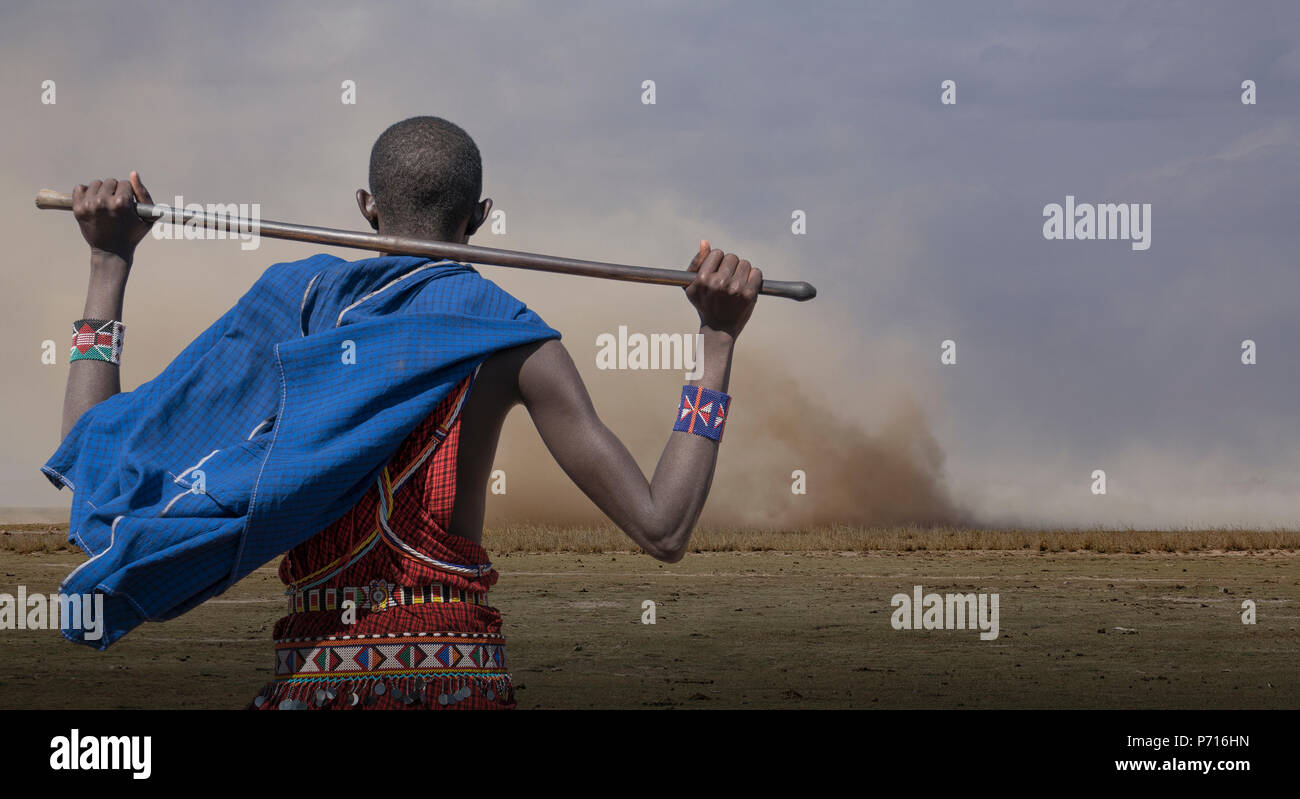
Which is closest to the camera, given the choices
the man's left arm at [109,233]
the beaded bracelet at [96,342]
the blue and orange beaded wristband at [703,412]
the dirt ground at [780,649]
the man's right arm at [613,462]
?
the man's right arm at [613,462]

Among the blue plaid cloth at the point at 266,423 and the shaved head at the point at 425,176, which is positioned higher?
the shaved head at the point at 425,176

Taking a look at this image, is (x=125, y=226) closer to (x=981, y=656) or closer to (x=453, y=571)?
Answer: (x=453, y=571)

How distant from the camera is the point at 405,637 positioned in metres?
3.72

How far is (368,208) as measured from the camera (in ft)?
13.0

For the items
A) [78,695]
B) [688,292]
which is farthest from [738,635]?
[688,292]

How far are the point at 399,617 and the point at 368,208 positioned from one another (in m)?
1.27

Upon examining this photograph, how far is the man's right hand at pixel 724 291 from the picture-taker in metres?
4.09

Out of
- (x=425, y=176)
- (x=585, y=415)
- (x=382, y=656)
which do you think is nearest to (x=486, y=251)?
(x=425, y=176)

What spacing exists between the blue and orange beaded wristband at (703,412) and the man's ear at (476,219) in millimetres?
819

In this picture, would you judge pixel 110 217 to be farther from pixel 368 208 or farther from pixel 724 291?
pixel 724 291

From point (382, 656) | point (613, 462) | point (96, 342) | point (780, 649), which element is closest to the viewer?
point (613, 462)

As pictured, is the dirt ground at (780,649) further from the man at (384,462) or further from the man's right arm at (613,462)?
the man's right arm at (613,462)

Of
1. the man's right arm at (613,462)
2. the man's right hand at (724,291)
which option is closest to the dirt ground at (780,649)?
the man's right hand at (724,291)

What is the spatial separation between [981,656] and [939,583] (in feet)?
43.8
